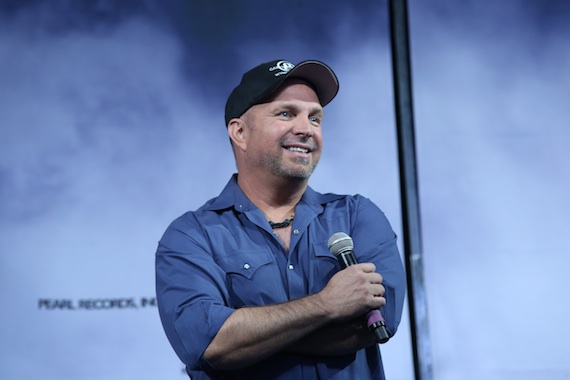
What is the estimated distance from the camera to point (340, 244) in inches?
70.1

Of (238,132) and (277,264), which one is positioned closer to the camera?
(277,264)

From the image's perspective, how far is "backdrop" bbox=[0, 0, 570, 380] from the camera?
324cm

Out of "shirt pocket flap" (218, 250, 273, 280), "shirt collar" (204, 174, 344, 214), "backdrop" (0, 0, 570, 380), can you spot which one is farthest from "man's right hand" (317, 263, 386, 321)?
"backdrop" (0, 0, 570, 380)

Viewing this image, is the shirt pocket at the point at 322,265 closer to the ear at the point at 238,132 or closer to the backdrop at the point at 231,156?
the ear at the point at 238,132

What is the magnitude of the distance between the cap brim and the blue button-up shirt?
0.33 meters

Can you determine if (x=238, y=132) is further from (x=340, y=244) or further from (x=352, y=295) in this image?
(x=352, y=295)

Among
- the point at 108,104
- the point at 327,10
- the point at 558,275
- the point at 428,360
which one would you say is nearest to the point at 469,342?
the point at 428,360

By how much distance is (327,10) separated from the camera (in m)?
3.63

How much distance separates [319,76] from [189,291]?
751mm

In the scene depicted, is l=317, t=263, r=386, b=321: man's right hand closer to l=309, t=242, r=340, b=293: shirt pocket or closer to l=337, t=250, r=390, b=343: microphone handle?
l=337, t=250, r=390, b=343: microphone handle

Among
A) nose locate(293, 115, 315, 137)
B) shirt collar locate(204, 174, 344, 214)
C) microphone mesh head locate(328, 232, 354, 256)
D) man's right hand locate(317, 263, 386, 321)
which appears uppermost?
nose locate(293, 115, 315, 137)

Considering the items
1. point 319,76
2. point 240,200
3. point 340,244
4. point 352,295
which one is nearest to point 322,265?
point 340,244

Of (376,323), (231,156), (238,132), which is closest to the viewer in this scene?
(376,323)

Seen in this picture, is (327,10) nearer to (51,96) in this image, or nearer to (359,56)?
(359,56)
